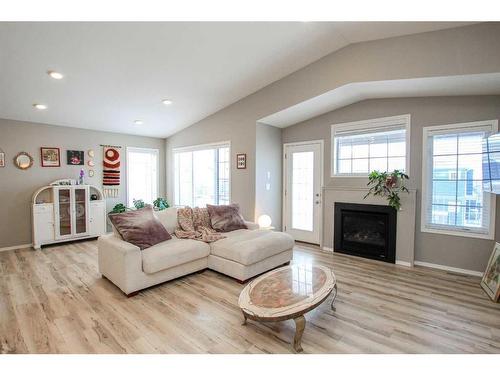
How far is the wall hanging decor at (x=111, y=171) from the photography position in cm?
562

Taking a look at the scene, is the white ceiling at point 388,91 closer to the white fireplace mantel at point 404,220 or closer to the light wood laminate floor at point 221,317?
the white fireplace mantel at point 404,220

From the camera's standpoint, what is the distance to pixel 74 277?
10.7 ft

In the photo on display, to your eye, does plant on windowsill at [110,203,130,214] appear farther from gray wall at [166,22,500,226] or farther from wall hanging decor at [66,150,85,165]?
gray wall at [166,22,500,226]

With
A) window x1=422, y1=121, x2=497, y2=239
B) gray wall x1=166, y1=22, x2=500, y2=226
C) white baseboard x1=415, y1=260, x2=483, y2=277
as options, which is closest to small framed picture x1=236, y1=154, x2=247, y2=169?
gray wall x1=166, y1=22, x2=500, y2=226

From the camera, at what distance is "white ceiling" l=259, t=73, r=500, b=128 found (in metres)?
2.89

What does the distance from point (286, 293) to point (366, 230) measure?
2545 millimetres

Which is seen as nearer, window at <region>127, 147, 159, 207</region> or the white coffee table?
the white coffee table

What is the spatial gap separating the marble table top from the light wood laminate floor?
27 centimetres

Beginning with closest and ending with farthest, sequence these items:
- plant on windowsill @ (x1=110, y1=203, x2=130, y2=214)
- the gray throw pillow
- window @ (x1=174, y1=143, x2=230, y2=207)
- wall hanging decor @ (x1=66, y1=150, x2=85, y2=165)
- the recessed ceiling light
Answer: the gray throw pillow → the recessed ceiling light → wall hanging decor @ (x1=66, y1=150, x2=85, y2=165) → window @ (x1=174, y1=143, x2=230, y2=207) → plant on windowsill @ (x1=110, y1=203, x2=130, y2=214)

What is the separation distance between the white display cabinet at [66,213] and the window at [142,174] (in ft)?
2.86

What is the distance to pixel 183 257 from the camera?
311 cm

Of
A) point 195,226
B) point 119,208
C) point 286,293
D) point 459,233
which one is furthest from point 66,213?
point 459,233

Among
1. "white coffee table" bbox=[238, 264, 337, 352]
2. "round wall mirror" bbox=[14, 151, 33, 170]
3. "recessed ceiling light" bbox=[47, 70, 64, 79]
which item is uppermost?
"recessed ceiling light" bbox=[47, 70, 64, 79]

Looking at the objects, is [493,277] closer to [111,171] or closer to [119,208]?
[119,208]
